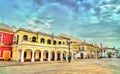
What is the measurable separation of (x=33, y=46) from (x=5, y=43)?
2131 millimetres

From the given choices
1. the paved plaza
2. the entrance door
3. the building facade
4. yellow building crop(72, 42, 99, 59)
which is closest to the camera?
the paved plaza

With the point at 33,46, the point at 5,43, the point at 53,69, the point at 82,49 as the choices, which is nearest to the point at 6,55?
the point at 5,43

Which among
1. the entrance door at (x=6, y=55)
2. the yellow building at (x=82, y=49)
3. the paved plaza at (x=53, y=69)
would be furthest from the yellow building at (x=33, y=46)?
the yellow building at (x=82, y=49)

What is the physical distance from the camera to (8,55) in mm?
12625

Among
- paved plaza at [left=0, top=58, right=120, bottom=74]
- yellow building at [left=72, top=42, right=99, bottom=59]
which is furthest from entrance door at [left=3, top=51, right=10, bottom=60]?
yellow building at [left=72, top=42, right=99, bottom=59]

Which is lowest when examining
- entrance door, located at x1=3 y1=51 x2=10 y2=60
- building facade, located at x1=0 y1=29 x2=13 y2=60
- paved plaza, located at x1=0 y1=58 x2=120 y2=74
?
paved plaza, located at x1=0 y1=58 x2=120 y2=74

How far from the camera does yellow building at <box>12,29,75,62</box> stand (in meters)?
12.1

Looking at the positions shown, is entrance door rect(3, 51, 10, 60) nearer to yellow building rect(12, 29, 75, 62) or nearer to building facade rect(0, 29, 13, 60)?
building facade rect(0, 29, 13, 60)

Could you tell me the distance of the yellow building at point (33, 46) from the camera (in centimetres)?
1209

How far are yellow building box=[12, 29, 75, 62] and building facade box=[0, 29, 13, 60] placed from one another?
0.37 m

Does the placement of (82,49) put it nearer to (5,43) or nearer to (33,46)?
(33,46)

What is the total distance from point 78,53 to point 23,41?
45.5ft

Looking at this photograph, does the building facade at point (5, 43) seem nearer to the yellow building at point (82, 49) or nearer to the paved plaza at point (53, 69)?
the paved plaza at point (53, 69)

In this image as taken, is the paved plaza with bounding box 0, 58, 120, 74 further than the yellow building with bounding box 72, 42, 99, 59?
No
